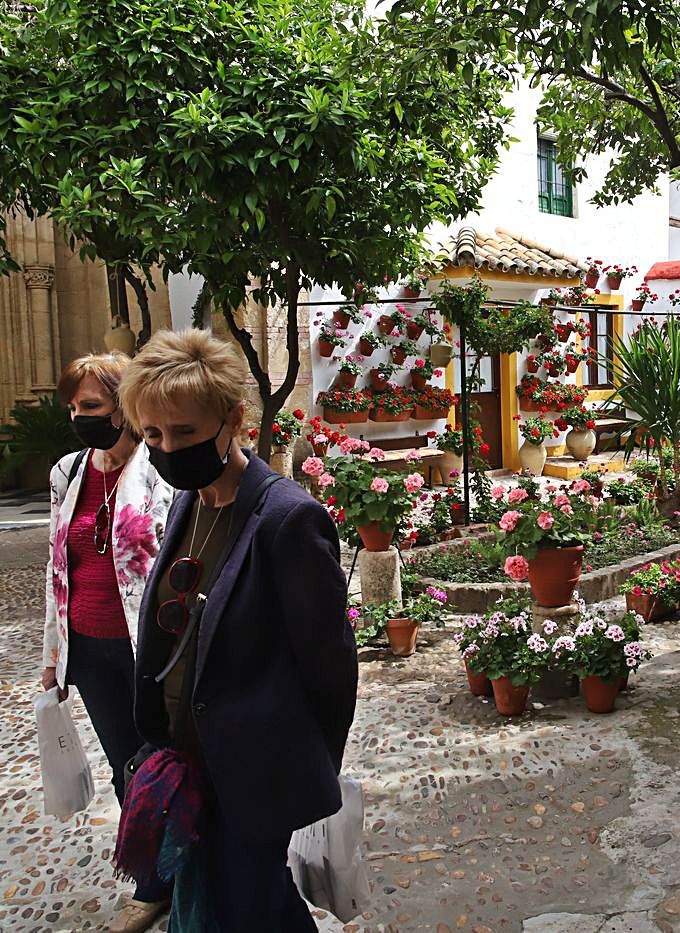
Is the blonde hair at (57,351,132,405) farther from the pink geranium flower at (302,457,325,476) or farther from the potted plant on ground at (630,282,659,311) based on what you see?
the potted plant on ground at (630,282,659,311)

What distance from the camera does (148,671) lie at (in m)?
1.97

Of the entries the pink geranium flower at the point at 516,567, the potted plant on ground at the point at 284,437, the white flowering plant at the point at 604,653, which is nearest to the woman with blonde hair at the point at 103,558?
the white flowering plant at the point at 604,653

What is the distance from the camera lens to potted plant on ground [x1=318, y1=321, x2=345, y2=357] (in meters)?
10.8

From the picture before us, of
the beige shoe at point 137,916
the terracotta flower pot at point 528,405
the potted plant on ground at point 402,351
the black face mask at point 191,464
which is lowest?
the beige shoe at point 137,916

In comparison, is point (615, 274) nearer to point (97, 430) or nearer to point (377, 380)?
point (377, 380)

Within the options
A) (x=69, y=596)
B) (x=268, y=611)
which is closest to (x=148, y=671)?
(x=268, y=611)

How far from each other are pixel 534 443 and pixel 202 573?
11.2 m

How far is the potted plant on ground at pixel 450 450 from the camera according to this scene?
36.2ft

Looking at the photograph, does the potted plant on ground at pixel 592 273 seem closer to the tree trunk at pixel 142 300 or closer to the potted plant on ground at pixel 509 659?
the tree trunk at pixel 142 300

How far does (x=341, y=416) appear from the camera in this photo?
10.9 meters

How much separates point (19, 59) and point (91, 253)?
1.35 m

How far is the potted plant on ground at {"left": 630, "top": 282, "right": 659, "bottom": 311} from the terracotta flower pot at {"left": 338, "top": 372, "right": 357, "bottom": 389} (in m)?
6.03

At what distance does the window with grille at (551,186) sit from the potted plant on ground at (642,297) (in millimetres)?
1764

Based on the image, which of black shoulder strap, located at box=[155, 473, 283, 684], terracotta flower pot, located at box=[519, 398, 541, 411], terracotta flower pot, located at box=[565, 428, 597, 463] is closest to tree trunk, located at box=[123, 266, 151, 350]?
black shoulder strap, located at box=[155, 473, 283, 684]
